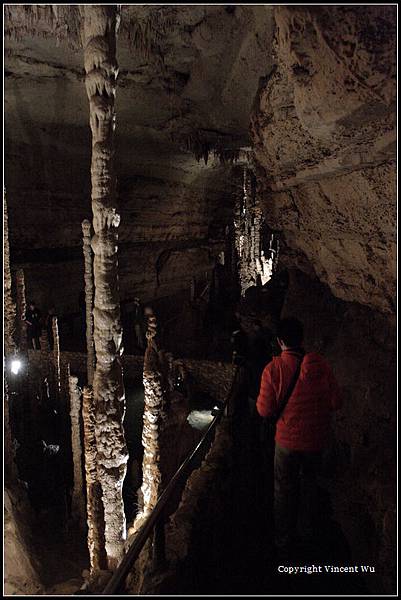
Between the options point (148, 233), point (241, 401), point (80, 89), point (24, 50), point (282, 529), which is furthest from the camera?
point (148, 233)

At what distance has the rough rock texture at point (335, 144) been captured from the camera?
2.48 meters

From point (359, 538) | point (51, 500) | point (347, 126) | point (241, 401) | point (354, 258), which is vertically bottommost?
point (51, 500)

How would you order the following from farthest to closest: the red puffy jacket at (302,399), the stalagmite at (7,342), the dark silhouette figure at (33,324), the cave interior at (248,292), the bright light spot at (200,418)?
the dark silhouette figure at (33,324) < the bright light spot at (200,418) < the stalagmite at (7,342) < the cave interior at (248,292) < the red puffy jacket at (302,399)

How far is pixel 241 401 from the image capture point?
15.4ft

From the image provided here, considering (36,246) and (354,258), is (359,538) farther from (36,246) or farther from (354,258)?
(36,246)

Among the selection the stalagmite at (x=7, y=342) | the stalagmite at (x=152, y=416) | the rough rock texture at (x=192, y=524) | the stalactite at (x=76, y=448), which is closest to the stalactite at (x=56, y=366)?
the stalactite at (x=76, y=448)

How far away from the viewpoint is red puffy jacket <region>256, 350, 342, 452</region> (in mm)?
2611

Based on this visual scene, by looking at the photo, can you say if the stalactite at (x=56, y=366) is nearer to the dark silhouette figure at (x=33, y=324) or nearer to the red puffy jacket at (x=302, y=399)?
the dark silhouette figure at (x=33, y=324)

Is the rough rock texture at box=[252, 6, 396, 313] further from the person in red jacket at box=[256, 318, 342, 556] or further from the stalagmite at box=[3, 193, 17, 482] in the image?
the stalagmite at box=[3, 193, 17, 482]

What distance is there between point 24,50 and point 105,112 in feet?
12.9

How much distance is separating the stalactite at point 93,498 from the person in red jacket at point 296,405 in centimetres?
301

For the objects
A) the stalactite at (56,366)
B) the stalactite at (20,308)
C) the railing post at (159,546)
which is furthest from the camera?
the stalactite at (56,366)

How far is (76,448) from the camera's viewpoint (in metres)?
7.24

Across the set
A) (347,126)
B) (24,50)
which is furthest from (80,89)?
(347,126)
